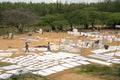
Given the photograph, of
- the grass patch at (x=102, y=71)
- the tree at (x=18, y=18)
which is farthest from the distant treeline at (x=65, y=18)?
the grass patch at (x=102, y=71)

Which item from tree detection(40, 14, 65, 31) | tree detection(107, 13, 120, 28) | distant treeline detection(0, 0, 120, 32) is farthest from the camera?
tree detection(107, 13, 120, 28)

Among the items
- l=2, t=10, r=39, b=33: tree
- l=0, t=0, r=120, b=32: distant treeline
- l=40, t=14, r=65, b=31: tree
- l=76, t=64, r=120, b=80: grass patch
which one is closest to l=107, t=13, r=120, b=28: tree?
l=0, t=0, r=120, b=32: distant treeline

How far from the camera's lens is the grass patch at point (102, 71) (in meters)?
16.3

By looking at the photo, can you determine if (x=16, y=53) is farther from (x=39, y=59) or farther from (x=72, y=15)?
(x=72, y=15)

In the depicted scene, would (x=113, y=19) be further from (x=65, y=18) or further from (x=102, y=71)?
(x=102, y=71)

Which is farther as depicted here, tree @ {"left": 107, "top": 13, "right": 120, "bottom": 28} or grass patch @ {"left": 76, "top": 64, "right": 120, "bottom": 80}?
tree @ {"left": 107, "top": 13, "right": 120, "bottom": 28}

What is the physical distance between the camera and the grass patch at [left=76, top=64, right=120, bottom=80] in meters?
16.3

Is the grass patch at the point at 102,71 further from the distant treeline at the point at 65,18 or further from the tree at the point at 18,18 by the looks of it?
the distant treeline at the point at 65,18

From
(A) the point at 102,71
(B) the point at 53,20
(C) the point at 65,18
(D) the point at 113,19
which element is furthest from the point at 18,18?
(A) the point at 102,71

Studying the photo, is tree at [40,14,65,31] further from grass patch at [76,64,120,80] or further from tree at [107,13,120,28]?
grass patch at [76,64,120,80]

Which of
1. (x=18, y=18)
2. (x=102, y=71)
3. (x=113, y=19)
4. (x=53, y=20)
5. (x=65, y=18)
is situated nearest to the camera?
(x=102, y=71)

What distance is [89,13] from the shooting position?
143ft

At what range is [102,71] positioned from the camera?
17766mm

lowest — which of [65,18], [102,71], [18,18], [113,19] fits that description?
[102,71]
